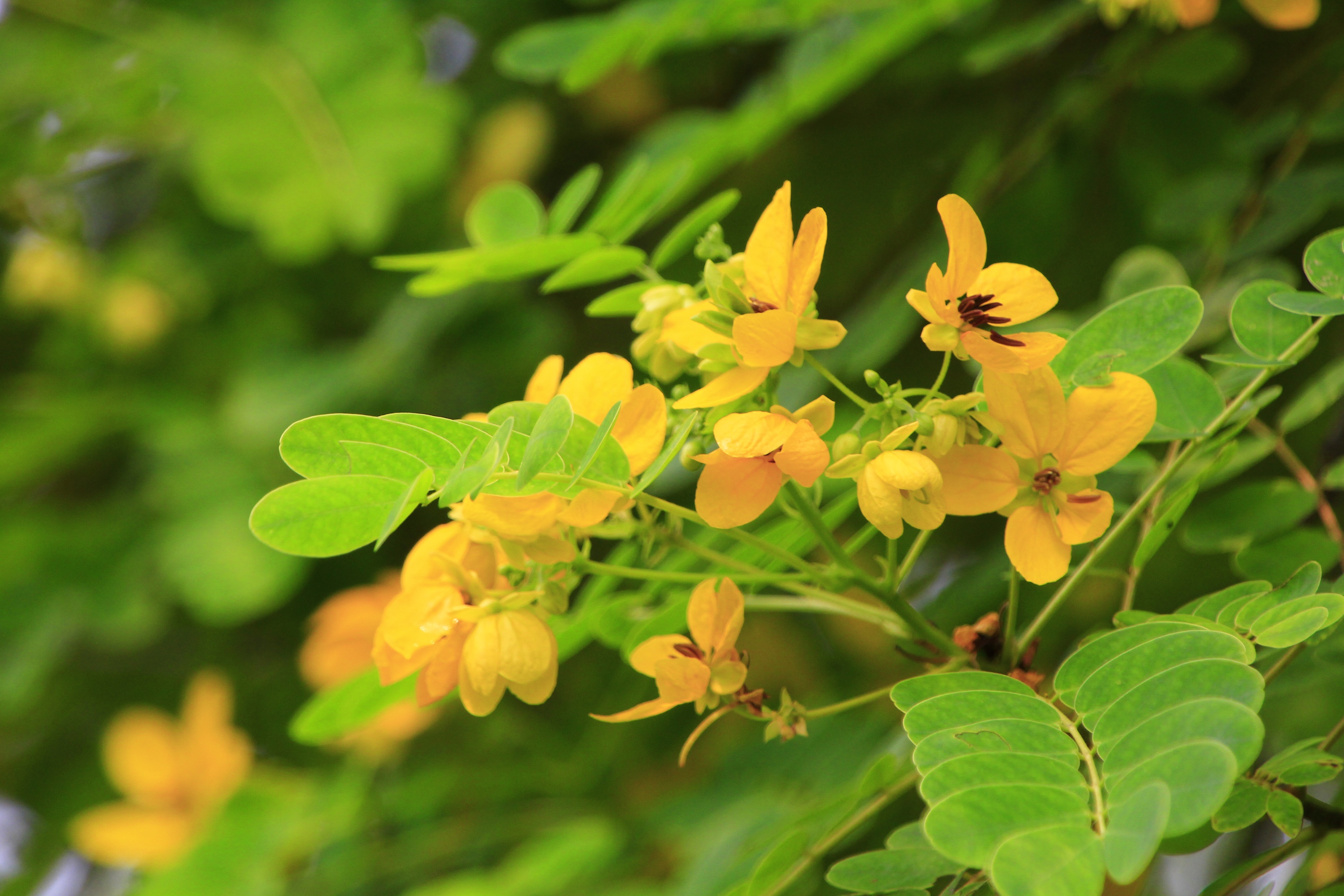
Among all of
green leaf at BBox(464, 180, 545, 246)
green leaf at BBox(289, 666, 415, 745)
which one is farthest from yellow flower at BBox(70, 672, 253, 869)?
green leaf at BBox(464, 180, 545, 246)

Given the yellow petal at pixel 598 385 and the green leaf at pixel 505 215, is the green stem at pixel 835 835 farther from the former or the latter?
the green leaf at pixel 505 215

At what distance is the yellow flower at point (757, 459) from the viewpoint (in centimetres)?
34

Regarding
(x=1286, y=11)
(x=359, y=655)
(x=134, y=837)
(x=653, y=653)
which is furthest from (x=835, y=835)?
(x=134, y=837)

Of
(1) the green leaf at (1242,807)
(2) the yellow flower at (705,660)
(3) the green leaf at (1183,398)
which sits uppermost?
(3) the green leaf at (1183,398)

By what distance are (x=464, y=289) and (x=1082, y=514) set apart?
98 cm

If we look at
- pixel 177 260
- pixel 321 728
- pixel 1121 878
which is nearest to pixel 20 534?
pixel 177 260

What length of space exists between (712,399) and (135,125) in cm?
139

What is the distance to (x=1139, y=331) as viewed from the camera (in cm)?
42

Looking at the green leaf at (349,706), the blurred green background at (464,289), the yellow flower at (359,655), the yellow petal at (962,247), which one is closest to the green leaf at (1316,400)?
the blurred green background at (464,289)

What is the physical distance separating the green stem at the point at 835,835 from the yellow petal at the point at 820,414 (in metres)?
0.20

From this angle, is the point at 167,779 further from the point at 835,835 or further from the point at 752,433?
the point at 752,433

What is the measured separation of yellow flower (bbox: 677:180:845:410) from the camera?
35 centimetres

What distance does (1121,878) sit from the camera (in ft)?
0.87

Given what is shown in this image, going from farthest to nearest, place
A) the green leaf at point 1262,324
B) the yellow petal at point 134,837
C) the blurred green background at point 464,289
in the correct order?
the yellow petal at point 134,837, the blurred green background at point 464,289, the green leaf at point 1262,324
